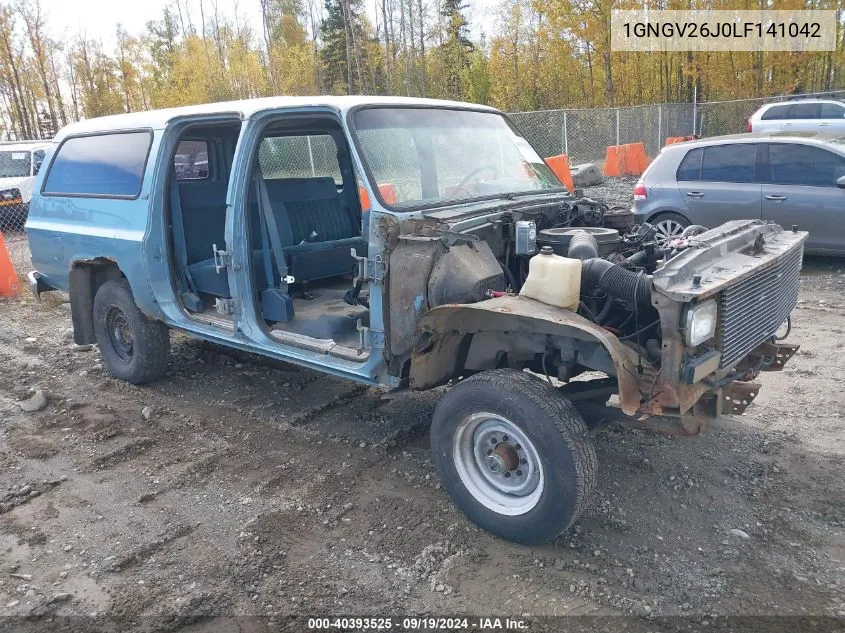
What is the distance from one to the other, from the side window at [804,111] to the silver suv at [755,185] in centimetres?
1072

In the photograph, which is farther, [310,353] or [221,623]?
[310,353]

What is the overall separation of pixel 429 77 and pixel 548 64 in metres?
6.55

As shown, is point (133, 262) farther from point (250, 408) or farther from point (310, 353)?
point (310, 353)

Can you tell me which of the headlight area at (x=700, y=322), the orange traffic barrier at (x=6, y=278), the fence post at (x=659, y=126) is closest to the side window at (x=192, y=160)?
the headlight area at (x=700, y=322)

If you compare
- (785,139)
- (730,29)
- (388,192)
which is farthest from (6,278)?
(730,29)

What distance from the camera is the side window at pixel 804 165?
8.02 m

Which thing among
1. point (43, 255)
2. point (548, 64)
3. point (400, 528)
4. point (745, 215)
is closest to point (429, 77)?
point (548, 64)

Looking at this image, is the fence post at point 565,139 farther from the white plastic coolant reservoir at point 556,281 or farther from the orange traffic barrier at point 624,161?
the white plastic coolant reservoir at point 556,281

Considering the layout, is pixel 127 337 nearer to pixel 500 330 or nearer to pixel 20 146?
pixel 500 330

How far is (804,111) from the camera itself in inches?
701

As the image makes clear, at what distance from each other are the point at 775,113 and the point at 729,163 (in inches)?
453

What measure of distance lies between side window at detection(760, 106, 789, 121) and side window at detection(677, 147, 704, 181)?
11.1 m

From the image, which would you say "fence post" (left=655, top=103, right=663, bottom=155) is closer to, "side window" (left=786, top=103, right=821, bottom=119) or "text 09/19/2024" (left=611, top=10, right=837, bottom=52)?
"text 09/19/2024" (left=611, top=10, right=837, bottom=52)

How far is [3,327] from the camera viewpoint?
25.1 feet
